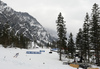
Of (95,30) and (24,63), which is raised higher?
(95,30)

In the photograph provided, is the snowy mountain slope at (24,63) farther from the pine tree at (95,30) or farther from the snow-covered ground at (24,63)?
the pine tree at (95,30)

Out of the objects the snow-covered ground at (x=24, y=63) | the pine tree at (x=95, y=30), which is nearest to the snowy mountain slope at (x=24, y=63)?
the snow-covered ground at (x=24, y=63)

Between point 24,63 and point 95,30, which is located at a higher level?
point 95,30

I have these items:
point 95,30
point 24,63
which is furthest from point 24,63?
point 95,30

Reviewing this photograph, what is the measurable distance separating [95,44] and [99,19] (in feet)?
22.4

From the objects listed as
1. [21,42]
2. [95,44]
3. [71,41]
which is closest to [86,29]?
[95,44]

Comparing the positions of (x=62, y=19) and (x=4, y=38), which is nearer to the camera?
(x=62, y=19)

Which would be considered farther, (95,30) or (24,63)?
(95,30)

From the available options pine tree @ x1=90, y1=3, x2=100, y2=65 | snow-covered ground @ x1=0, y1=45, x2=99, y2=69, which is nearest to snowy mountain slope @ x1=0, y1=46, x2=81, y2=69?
snow-covered ground @ x1=0, y1=45, x2=99, y2=69

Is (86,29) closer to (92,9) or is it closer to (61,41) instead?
(92,9)

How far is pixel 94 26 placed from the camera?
81.4 feet

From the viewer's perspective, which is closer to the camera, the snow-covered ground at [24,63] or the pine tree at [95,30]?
the snow-covered ground at [24,63]

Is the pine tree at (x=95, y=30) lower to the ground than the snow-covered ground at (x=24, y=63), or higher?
Answer: higher

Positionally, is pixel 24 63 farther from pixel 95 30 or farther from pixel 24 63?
pixel 95 30
